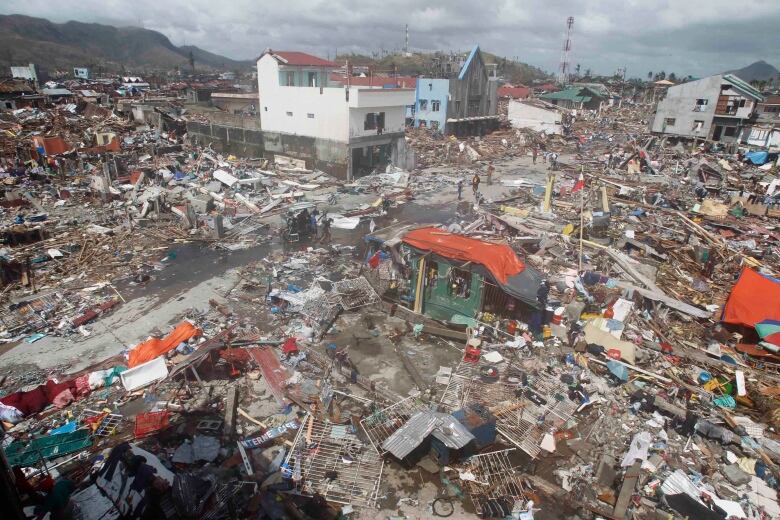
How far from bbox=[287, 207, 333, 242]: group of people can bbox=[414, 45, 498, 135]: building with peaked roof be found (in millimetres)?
26348

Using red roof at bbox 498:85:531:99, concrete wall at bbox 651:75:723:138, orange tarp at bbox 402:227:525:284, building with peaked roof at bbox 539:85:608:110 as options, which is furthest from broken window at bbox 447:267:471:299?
building with peaked roof at bbox 539:85:608:110

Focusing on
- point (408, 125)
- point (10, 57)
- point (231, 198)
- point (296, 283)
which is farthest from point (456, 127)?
point (10, 57)

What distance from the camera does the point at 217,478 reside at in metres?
6.44

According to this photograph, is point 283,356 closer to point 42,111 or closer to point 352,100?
point 352,100

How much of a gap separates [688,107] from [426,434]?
44.9 m

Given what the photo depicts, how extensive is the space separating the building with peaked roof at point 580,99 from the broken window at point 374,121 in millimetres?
39455

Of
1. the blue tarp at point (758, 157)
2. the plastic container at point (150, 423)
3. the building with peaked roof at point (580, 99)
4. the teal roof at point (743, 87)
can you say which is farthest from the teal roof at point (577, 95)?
the plastic container at point (150, 423)

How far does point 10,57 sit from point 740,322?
155m

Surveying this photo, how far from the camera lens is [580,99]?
55.7 metres

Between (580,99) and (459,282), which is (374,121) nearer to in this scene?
(459,282)

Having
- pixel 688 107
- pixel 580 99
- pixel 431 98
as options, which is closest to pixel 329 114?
pixel 431 98

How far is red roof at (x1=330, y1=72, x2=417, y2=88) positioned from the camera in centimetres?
3149

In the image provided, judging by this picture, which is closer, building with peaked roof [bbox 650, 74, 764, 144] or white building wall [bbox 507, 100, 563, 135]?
building with peaked roof [bbox 650, 74, 764, 144]

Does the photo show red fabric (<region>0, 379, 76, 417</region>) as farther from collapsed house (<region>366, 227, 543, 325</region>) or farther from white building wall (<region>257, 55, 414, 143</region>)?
white building wall (<region>257, 55, 414, 143</region>)
